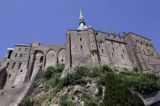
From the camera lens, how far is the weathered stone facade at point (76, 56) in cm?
4156

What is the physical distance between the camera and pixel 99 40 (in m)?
46.4

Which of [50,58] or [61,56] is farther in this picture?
[61,56]

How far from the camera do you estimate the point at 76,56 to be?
42.8 m

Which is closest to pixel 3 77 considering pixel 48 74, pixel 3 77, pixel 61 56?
pixel 3 77

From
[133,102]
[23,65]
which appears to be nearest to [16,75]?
[23,65]

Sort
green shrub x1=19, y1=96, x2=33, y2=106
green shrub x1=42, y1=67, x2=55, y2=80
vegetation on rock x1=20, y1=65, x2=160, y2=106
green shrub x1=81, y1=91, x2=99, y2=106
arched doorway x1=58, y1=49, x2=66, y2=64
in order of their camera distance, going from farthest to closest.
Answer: arched doorway x1=58, y1=49, x2=66, y2=64 < green shrub x1=42, y1=67, x2=55, y2=80 < green shrub x1=19, y1=96, x2=33, y2=106 < vegetation on rock x1=20, y1=65, x2=160, y2=106 < green shrub x1=81, y1=91, x2=99, y2=106

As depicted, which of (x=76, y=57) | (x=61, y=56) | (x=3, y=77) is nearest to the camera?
(x=76, y=57)

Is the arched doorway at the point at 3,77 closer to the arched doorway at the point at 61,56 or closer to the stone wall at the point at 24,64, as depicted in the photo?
the stone wall at the point at 24,64

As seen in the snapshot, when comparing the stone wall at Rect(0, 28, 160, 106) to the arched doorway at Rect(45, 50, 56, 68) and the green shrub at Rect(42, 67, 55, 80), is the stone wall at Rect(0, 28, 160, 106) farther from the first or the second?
the green shrub at Rect(42, 67, 55, 80)

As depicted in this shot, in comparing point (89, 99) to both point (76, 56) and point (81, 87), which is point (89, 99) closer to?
point (81, 87)

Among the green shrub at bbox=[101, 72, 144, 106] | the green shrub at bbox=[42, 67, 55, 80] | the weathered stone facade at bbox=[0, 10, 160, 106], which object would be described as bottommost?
the green shrub at bbox=[101, 72, 144, 106]

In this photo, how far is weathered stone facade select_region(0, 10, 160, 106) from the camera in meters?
41.6

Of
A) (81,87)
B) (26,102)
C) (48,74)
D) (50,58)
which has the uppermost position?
(50,58)

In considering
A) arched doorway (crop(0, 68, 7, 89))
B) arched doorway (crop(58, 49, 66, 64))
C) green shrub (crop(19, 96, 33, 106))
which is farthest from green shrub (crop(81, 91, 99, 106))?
arched doorway (crop(0, 68, 7, 89))
